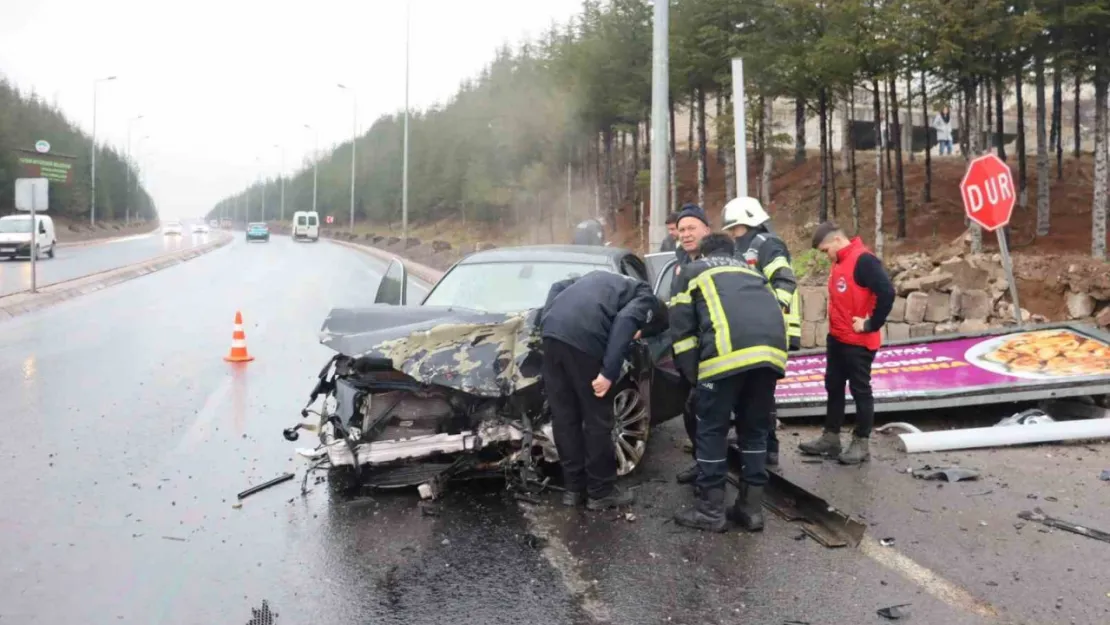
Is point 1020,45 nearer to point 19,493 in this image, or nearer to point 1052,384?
point 1052,384

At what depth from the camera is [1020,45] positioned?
18453 millimetres

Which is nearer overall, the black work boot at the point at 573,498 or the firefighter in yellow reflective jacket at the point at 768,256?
the black work boot at the point at 573,498

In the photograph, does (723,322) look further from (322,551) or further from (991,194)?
(991,194)

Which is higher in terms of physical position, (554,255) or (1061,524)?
(554,255)

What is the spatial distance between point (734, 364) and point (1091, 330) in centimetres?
444

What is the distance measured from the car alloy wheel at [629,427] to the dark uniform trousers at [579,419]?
1.46 ft

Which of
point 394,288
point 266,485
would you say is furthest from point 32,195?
point 266,485

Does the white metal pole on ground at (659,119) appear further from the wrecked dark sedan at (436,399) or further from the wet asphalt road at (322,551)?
the wrecked dark sedan at (436,399)

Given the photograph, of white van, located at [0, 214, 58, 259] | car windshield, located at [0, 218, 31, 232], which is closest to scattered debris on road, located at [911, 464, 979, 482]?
white van, located at [0, 214, 58, 259]

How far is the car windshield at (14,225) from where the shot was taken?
33.8m

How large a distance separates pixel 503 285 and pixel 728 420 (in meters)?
2.39

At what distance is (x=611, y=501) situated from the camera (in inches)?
→ 208

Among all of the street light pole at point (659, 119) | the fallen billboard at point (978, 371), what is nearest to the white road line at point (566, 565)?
the fallen billboard at point (978, 371)

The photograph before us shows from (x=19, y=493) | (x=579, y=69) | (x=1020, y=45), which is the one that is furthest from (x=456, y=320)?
(x=579, y=69)
